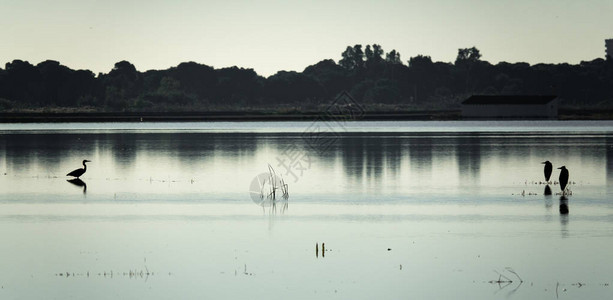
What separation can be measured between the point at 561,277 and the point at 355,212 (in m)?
9.75

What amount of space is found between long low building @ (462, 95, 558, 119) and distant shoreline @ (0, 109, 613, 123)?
4.33 m

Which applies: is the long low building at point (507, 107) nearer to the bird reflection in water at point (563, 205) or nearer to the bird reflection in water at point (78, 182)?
the bird reflection in water at point (78, 182)

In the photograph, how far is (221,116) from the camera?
18150cm

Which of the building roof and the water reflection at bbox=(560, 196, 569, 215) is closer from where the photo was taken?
the water reflection at bbox=(560, 196, 569, 215)

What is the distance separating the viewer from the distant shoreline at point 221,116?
552 ft

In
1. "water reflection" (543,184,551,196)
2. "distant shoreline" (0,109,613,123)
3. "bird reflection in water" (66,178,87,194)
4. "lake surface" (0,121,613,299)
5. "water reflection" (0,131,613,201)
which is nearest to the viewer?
"lake surface" (0,121,613,299)

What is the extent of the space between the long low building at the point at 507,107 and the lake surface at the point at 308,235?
400 ft

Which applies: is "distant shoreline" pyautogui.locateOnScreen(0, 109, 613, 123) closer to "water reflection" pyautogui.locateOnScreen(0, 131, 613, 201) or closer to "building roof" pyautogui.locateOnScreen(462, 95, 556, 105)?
"building roof" pyautogui.locateOnScreen(462, 95, 556, 105)

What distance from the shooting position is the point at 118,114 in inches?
7407

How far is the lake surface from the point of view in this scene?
15422mm

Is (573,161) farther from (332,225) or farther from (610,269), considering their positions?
(610,269)

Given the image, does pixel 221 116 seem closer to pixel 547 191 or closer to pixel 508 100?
pixel 508 100

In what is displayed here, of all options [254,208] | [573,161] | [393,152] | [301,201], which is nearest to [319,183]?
[301,201]

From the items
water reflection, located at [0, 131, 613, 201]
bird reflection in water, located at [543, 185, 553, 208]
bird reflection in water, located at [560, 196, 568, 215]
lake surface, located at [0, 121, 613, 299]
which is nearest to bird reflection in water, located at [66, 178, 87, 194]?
lake surface, located at [0, 121, 613, 299]
